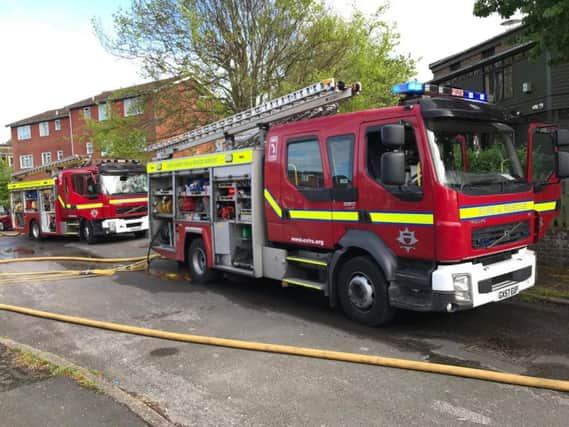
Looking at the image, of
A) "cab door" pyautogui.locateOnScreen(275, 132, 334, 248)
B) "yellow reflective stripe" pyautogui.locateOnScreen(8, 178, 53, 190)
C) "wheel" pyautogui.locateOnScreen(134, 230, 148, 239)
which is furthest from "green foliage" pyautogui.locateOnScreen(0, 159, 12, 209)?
"cab door" pyautogui.locateOnScreen(275, 132, 334, 248)

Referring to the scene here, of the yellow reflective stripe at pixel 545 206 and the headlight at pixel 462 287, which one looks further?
the yellow reflective stripe at pixel 545 206

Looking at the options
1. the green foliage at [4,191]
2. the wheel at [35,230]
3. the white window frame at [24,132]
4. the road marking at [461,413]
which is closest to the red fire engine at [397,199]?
the road marking at [461,413]

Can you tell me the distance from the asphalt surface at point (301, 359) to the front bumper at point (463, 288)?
1.47 ft

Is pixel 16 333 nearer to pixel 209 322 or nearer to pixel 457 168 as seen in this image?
pixel 209 322

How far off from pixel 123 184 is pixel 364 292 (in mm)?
13021

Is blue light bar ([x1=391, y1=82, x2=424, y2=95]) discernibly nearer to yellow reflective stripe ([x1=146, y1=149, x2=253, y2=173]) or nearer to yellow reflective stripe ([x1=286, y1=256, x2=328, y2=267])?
yellow reflective stripe ([x1=286, y1=256, x2=328, y2=267])

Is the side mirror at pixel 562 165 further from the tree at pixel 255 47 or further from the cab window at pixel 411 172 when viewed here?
the tree at pixel 255 47

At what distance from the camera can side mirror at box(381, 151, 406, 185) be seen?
4.94 m

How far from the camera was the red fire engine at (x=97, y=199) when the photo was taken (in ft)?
54.3

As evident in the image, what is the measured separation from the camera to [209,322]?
646cm

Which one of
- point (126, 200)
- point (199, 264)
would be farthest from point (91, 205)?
point (199, 264)

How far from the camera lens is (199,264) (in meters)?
A: 9.12

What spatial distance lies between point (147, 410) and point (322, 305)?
3.80m

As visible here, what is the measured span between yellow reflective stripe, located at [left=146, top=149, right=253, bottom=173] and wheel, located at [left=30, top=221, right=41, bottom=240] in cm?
1196
